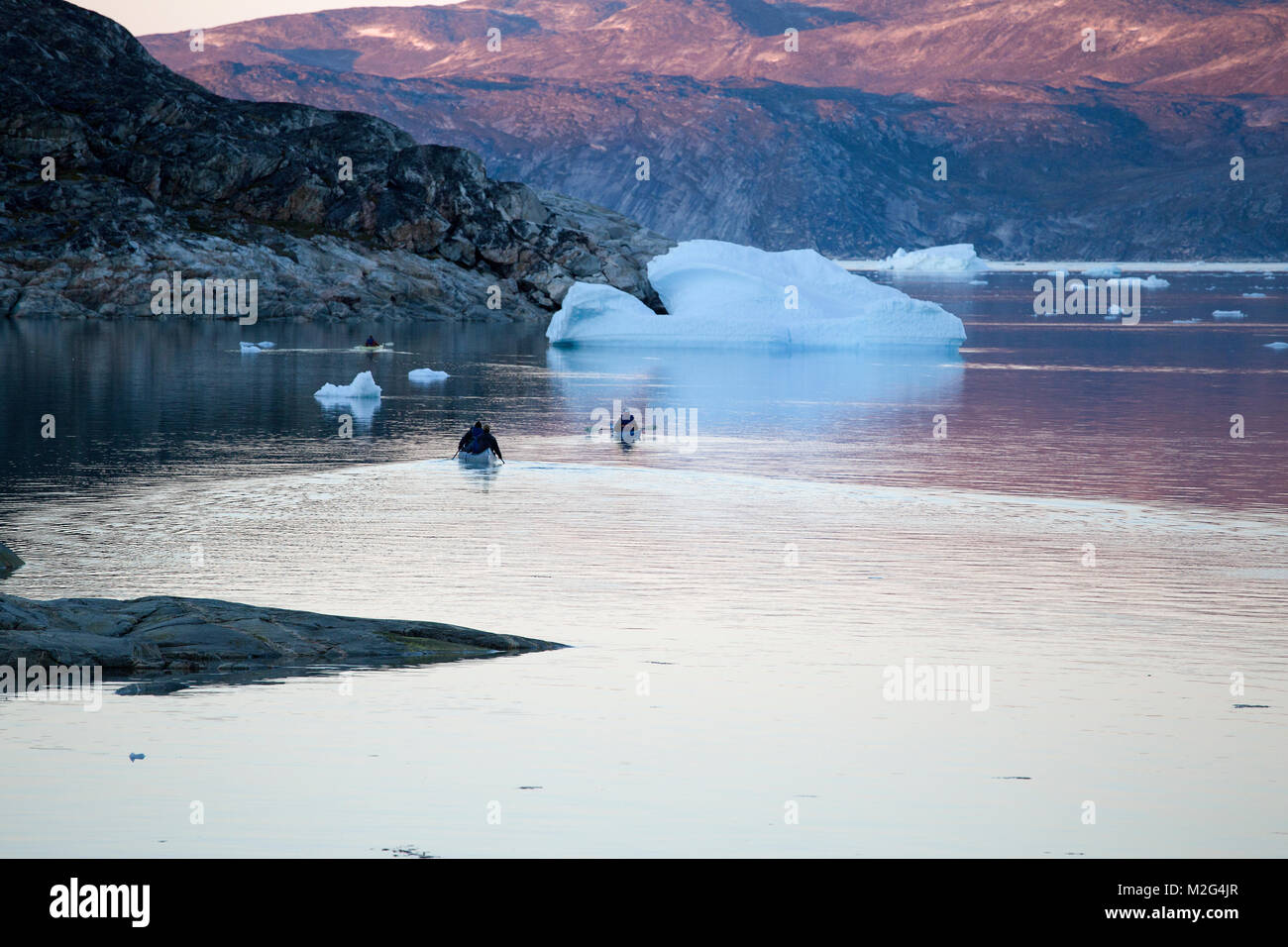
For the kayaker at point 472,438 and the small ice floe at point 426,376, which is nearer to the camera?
the kayaker at point 472,438

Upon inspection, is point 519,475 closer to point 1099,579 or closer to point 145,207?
point 1099,579

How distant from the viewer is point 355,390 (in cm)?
6016

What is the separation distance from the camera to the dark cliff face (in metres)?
133

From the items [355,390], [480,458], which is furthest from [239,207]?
[480,458]

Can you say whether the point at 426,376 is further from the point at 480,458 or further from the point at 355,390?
the point at 480,458

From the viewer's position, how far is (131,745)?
16.8m

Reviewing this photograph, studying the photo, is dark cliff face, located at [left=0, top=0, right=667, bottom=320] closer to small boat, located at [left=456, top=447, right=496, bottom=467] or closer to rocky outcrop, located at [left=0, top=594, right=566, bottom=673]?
small boat, located at [left=456, top=447, right=496, bottom=467]

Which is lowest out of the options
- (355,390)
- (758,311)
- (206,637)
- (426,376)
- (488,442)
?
(206,637)

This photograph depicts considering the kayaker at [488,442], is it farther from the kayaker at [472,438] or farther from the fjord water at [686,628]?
the fjord water at [686,628]

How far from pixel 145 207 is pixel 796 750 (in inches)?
5179

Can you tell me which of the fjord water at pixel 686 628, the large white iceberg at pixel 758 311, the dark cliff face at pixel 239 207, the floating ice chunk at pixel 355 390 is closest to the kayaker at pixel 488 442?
the fjord water at pixel 686 628

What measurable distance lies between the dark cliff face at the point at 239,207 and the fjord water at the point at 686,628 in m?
78.8

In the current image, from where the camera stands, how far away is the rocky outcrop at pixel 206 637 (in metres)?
19.8

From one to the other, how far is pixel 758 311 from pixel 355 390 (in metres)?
41.7
